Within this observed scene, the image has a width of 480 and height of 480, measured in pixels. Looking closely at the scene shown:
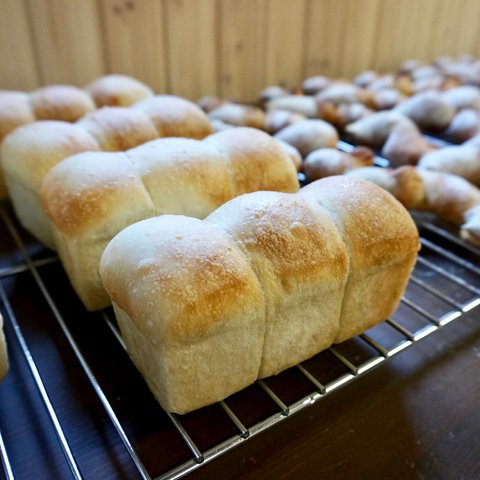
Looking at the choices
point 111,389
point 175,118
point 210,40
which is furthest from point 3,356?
point 210,40

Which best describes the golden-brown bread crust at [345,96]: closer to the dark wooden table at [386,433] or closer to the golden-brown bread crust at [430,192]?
the golden-brown bread crust at [430,192]

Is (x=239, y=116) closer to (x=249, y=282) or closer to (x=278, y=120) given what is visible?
(x=278, y=120)

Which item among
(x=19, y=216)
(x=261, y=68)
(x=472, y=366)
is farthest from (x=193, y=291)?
(x=261, y=68)

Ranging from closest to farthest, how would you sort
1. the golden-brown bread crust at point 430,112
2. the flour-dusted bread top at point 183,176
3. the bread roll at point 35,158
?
1. the flour-dusted bread top at point 183,176
2. the bread roll at point 35,158
3. the golden-brown bread crust at point 430,112

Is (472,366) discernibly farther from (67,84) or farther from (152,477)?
(67,84)

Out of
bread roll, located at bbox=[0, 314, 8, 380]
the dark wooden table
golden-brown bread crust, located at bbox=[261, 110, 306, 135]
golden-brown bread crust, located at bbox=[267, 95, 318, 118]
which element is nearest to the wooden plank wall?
golden-brown bread crust, located at bbox=[267, 95, 318, 118]

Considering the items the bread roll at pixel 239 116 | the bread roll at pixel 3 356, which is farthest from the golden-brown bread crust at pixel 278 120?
the bread roll at pixel 3 356
